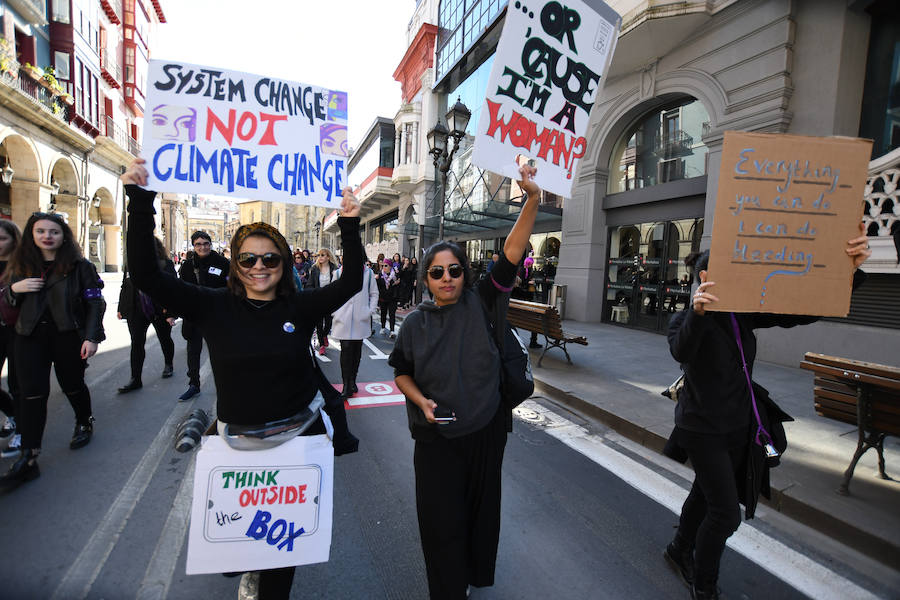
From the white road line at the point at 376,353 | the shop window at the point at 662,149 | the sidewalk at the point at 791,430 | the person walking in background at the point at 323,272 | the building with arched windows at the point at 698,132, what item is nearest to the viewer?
the sidewalk at the point at 791,430

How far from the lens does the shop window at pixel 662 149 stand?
386 inches

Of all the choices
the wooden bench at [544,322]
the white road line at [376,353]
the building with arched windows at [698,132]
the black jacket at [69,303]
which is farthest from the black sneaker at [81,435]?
the building with arched windows at [698,132]

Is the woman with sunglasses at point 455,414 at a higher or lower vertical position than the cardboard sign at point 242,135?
lower

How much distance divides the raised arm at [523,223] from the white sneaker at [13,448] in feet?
13.9

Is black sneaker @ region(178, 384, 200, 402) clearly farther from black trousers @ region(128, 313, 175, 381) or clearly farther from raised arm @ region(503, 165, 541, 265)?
raised arm @ region(503, 165, 541, 265)

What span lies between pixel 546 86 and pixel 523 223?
985 mm

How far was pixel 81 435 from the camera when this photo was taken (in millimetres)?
3836

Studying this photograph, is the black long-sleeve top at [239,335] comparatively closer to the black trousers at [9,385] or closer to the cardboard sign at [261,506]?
the cardboard sign at [261,506]

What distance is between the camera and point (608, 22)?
2.75 metres

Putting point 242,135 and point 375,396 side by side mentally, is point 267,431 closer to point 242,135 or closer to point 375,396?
point 242,135

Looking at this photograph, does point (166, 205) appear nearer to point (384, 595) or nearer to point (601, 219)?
point (601, 219)

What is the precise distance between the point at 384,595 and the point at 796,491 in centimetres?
303

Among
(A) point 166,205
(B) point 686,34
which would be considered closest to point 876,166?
(B) point 686,34

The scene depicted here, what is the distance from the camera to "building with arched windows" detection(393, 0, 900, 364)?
22.0 ft
